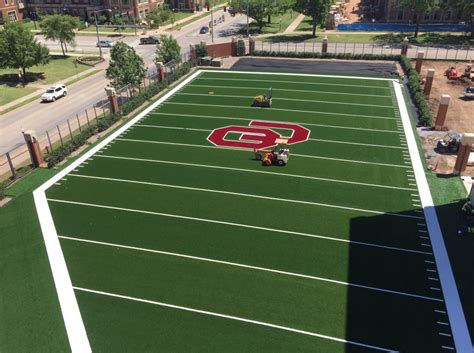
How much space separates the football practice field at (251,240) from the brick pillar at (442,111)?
2677 millimetres

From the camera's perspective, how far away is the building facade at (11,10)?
76000mm

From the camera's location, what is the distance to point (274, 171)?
25.1 metres

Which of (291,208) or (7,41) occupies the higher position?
(7,41)

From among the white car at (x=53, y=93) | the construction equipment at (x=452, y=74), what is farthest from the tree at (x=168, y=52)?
the construction equipment at (x=452, y=74)

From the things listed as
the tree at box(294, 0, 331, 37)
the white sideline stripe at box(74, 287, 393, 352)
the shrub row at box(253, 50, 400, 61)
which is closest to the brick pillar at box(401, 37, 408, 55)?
the shrub row at box(253, 50, 400, 61)

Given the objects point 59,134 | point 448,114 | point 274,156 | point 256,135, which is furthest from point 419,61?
point 59,134

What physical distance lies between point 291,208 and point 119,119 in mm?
18433

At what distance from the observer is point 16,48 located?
44.6 metres

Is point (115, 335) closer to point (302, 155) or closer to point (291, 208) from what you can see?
point (291, 208)

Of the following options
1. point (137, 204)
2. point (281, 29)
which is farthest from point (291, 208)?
point (281, 29)

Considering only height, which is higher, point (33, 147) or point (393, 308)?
point (33, 147)

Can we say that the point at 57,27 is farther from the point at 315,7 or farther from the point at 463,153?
the point at 463,153

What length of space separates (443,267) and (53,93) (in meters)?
37.3

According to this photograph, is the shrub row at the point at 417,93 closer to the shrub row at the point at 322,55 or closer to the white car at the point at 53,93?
the shrub row at the point at 322,55
